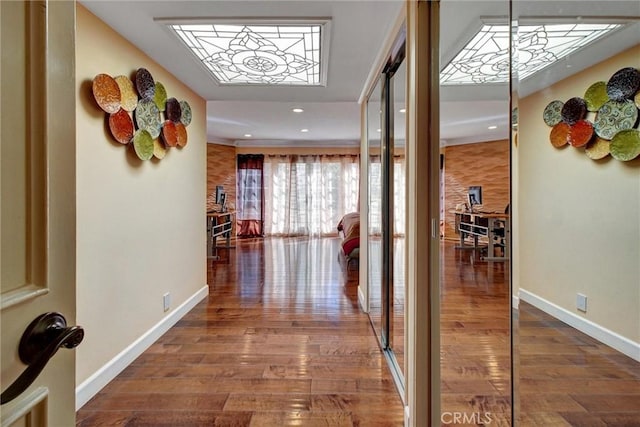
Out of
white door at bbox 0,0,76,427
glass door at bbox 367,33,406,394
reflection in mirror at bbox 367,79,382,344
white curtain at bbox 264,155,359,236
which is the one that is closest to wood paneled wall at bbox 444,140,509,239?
glass door at bbox 367,33,406,394

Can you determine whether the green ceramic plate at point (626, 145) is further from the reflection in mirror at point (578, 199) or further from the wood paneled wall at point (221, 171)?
the wood paneled wall at point (221, 171)

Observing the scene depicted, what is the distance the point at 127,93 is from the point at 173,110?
2.01ft

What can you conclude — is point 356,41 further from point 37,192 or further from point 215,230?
point 215,230

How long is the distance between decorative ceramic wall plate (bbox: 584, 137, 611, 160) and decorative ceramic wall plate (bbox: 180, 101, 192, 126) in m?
2.89

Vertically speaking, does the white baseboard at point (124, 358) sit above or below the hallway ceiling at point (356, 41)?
below

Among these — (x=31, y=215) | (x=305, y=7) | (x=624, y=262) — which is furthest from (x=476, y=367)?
(x=305, y=7)

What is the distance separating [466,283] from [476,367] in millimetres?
384

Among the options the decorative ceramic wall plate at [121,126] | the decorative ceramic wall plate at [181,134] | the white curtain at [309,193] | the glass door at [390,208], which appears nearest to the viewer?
the decorative ceramic wall plate at [121,126]

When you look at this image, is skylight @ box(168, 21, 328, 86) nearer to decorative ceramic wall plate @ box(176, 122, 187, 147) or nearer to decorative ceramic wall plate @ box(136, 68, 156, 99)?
decorative ceramic wall plate @ box(136, 68, 156, 99)

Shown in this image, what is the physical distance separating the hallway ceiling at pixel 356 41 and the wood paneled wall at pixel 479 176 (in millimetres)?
57

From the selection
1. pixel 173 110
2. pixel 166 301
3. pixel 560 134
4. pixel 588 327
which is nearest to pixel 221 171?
pixel 173 110

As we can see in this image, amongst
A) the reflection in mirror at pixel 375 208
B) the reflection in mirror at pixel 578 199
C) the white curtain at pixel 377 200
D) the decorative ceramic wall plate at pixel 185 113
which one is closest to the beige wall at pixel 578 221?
the reflection in mirror at pixel 578 199

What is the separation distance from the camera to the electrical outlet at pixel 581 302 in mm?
1250

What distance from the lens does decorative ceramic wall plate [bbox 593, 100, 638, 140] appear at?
106 cm
